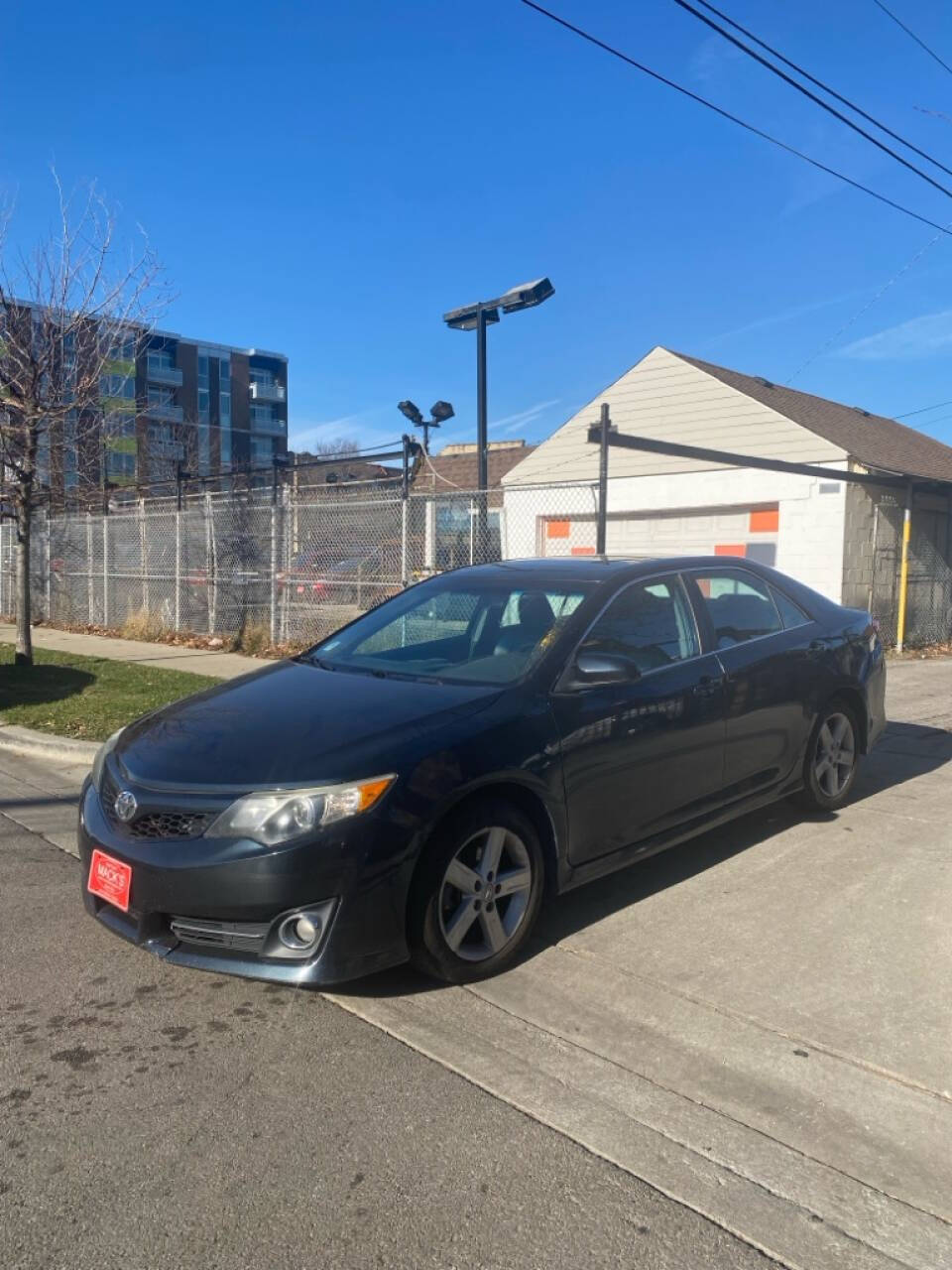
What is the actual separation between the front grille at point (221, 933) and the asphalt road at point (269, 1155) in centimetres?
31

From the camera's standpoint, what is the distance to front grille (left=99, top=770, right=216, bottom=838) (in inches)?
131

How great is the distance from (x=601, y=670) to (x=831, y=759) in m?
2.37

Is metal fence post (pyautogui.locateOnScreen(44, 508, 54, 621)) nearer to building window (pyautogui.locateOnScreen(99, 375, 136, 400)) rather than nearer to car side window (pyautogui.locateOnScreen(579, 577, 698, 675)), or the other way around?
building window (pyautogui.locateOnScreen(99, 375, 136, 400))

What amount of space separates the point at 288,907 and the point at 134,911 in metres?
0.60

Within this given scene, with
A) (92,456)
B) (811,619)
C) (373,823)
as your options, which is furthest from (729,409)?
(373,823)

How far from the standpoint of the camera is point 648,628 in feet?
15.2

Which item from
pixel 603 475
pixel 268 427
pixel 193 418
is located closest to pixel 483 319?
pixel 603 475

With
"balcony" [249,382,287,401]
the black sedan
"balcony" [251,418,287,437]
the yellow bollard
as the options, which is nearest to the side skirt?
the black sedan

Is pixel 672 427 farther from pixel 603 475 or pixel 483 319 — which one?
pixel 603 475

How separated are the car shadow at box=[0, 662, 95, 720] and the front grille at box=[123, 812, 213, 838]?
19.8 ft

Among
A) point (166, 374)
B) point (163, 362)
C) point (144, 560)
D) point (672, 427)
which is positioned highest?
point (163, 362)

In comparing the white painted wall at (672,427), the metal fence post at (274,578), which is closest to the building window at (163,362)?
the white painted wall at (672,427)

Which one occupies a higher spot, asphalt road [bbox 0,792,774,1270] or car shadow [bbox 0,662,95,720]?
car shadow [bbox 0,662,95,720]

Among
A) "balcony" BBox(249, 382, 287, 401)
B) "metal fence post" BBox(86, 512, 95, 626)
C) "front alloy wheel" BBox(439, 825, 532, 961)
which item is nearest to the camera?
"front alloy wheel" BBox(439, 825, 532, 961)
